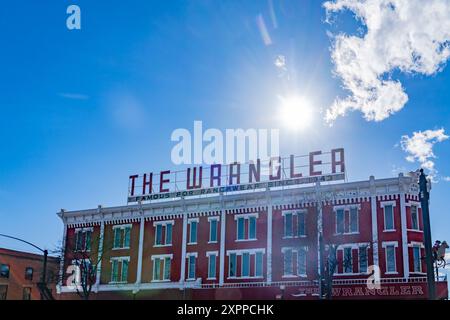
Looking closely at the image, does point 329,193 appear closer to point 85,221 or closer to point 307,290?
point 307,290

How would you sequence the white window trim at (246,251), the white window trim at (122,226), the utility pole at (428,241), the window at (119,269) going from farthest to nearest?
the white window trim at (122,226)
the window at (119,269)
the white window trim at (246,251)
the utility pole at (428,241)

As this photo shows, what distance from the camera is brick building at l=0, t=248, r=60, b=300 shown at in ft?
196

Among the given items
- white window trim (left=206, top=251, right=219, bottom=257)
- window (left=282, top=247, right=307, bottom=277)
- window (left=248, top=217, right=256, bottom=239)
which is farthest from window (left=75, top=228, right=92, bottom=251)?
window (left=282, top=247, right=307, bottom=277)

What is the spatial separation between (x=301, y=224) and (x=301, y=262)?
3.25 metres

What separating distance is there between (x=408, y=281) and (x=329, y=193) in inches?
373

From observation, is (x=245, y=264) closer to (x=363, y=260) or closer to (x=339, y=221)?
(x=339, y=221)

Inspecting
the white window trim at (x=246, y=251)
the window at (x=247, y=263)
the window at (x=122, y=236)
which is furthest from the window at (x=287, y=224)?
the window at (x=122, y=236)

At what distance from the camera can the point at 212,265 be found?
50.3 meters

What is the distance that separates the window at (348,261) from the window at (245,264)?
8.53 meters

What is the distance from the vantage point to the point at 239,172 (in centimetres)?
5253

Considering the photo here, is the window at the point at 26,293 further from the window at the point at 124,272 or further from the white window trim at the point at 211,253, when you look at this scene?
the white window trim at the point at 211,253

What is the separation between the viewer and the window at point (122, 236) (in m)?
55.4
